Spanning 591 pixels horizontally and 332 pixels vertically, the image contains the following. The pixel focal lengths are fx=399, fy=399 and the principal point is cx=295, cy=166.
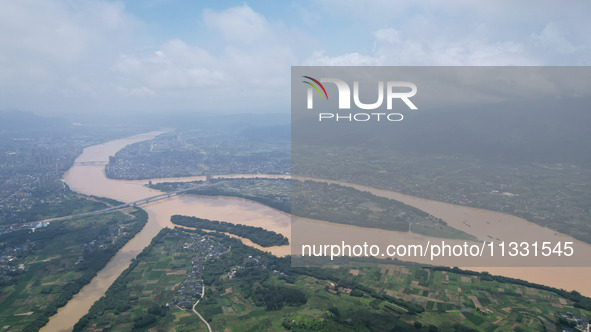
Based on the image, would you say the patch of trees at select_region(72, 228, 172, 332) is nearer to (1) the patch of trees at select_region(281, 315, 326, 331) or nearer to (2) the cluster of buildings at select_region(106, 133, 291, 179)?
(1) the patch of trees at select_region(281, 315, 326, 331)

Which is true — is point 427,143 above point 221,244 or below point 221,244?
above

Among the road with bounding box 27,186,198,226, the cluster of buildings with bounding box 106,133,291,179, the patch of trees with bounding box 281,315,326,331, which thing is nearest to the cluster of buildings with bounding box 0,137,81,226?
the road with bounding box 27,186,198,226

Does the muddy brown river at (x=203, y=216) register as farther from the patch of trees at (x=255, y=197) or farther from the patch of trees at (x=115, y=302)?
the patch of trees at (x=255, y=197)

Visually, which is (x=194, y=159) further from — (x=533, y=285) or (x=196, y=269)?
(x=533, y=285)

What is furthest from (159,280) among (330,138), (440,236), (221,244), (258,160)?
(330,138)

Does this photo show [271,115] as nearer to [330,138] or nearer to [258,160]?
[330,138]
